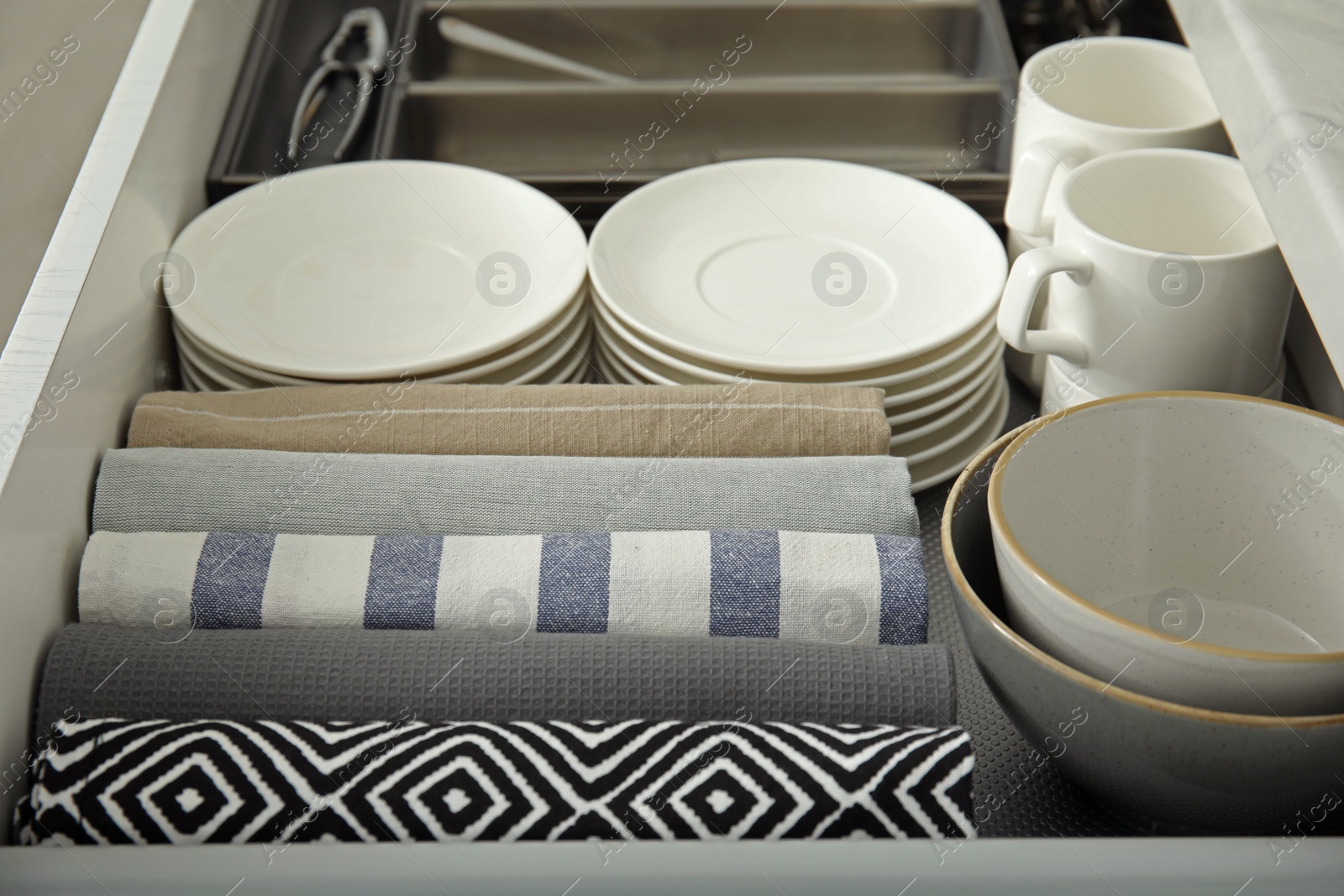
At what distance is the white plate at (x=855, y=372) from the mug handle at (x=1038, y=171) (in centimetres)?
8

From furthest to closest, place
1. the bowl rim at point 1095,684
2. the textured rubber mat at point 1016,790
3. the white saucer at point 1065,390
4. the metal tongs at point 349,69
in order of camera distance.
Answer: the metal tongs at point 349,69
the white saucer at point 1065,390
the textured rubber mat at point 1016,790
the bowl rim at point 1095,684

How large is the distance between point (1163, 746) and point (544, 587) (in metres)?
0.28

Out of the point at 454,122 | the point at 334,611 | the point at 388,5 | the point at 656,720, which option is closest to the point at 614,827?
the point at 656,720

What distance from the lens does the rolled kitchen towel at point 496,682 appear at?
0.51 meters

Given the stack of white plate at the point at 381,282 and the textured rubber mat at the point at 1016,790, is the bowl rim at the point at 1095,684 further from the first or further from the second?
the stack of white plate at the point at 381,282

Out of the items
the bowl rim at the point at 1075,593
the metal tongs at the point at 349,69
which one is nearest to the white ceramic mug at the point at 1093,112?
the bowl rim at the point at 1075,593

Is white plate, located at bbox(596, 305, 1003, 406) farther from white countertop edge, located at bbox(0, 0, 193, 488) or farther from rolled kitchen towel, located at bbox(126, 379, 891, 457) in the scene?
white countertop edge, located at bbox(0, 0, 193, 488)

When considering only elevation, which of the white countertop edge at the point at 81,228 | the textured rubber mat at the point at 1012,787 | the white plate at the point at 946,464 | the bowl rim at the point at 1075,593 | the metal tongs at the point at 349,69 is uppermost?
the white countertop edge at the point at 81,228

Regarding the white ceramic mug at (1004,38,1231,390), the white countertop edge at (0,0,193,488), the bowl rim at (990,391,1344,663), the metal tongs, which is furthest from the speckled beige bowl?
the metal tongs

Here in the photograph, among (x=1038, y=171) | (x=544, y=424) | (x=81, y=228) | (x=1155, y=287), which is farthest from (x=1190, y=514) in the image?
(x=81, y=228)

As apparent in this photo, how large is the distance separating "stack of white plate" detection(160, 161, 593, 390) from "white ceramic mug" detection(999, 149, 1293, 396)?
0.30 metres

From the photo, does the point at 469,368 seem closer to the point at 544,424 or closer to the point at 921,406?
the point at 544,424

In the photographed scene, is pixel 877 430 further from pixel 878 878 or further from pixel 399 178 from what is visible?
pixel 399 178

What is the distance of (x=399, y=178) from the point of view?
34.8 inches
